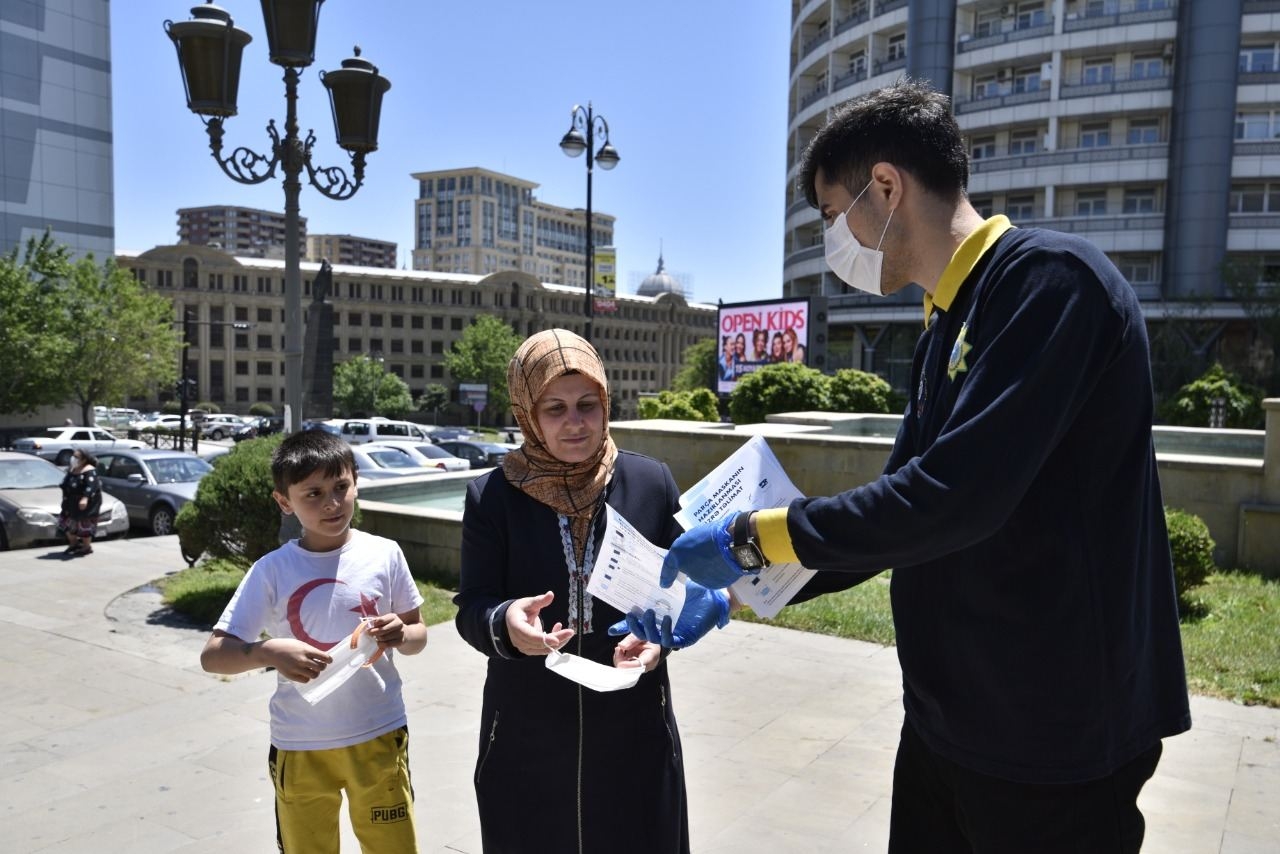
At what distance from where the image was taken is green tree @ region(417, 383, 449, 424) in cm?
9501

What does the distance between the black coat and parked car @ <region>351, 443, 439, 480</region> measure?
14.0m

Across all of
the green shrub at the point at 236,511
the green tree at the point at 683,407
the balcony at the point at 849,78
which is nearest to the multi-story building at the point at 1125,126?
the balcony at the point at 849,78

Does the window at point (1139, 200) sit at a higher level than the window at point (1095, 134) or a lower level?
lower

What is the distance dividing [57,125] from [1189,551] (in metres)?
49.2

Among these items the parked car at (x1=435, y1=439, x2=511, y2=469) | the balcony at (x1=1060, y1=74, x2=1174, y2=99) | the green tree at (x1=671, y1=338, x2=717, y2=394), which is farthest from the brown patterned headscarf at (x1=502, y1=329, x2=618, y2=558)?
the green tree at (x1=671, y1=338, x2=717, y2=394)

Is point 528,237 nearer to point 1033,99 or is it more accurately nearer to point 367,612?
point 1033,99

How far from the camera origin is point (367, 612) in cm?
315

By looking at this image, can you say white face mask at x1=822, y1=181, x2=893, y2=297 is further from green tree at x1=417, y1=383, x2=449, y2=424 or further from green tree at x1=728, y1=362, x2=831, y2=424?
green tree at x1=417, y1=383, x2=449, y2=424

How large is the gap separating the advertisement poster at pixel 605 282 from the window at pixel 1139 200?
24627mm

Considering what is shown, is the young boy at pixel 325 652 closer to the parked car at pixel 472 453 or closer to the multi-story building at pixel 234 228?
the parked car at pixel 472 453

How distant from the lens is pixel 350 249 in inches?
7579

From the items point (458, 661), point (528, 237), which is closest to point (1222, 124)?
point (458, 661)

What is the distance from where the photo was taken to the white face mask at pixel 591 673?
2.17 m

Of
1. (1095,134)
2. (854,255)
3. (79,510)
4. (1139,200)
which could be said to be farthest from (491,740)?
(1095,134)
